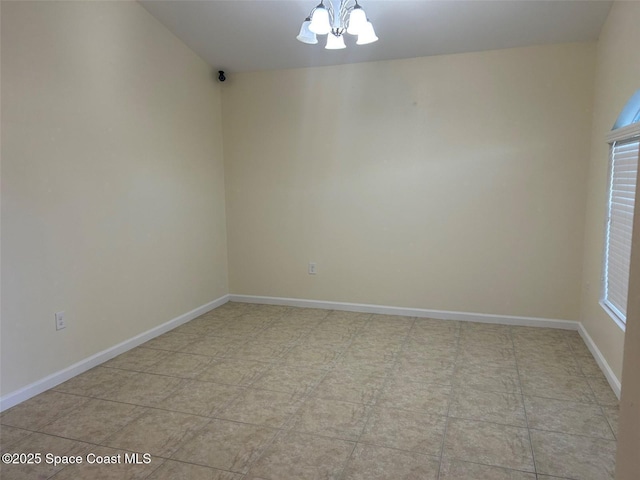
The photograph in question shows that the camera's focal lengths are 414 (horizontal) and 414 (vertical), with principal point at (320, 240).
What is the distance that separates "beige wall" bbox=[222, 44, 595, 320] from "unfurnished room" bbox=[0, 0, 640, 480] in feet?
0.07

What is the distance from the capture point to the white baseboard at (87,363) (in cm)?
248

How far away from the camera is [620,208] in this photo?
275cm

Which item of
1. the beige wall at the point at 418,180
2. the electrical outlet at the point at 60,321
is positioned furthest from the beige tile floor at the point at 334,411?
the beige wall at the point at 418,180

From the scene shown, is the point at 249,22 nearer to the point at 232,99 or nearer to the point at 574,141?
the point at 232,99

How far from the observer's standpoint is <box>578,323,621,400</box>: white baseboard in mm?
2568

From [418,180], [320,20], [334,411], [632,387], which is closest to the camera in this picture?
[632,387]

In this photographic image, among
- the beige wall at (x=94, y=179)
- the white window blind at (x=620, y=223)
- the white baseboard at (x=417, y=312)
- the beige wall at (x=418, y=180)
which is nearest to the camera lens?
the beige wall at (x=94, y=179)

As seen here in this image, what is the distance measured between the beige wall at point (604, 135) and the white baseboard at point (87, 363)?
3.45 meters

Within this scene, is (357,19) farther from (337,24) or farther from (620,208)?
(620,208)

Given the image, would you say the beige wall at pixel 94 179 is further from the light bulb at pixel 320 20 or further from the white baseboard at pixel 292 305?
the light bulb at pixel 320 20

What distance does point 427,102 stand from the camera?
389cm

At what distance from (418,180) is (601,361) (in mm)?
2066

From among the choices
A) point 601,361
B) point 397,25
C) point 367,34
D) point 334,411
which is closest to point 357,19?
point 367,34

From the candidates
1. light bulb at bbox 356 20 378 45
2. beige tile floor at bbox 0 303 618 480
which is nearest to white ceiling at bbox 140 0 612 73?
light bulb at bbox 356 20 378 45
